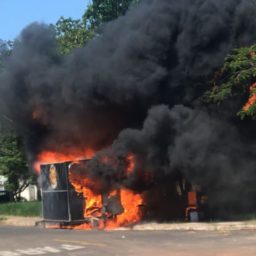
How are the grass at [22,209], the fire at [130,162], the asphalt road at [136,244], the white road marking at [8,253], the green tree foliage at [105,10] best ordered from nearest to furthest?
the asphalt road at [136,244] < the white road marking at [8,253] < the fire at [130,162] < the grass at [22,209] < the green tree foliage at [105,10]

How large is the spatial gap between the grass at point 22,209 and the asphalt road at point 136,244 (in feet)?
37.3

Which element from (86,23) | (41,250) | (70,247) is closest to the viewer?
(41,250)

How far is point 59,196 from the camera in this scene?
22344 mm

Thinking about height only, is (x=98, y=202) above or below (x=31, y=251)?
above

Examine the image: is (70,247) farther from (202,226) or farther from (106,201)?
(106,201)

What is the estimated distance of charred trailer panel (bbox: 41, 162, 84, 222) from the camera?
2184 centimetres

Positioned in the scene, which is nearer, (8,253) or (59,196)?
(8,253)

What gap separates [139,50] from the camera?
2269 cm

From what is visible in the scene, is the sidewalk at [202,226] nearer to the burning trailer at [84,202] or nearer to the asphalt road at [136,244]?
the asphalt road at [136,244]

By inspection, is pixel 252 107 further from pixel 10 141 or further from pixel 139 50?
pixel 10 141

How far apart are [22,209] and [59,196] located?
9.05 m

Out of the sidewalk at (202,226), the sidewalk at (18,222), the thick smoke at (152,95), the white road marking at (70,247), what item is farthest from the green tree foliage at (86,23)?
the white road marking at (70,247)

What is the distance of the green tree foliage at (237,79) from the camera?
815 inches

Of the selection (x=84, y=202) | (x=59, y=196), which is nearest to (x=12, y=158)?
(x=59, y=196)
